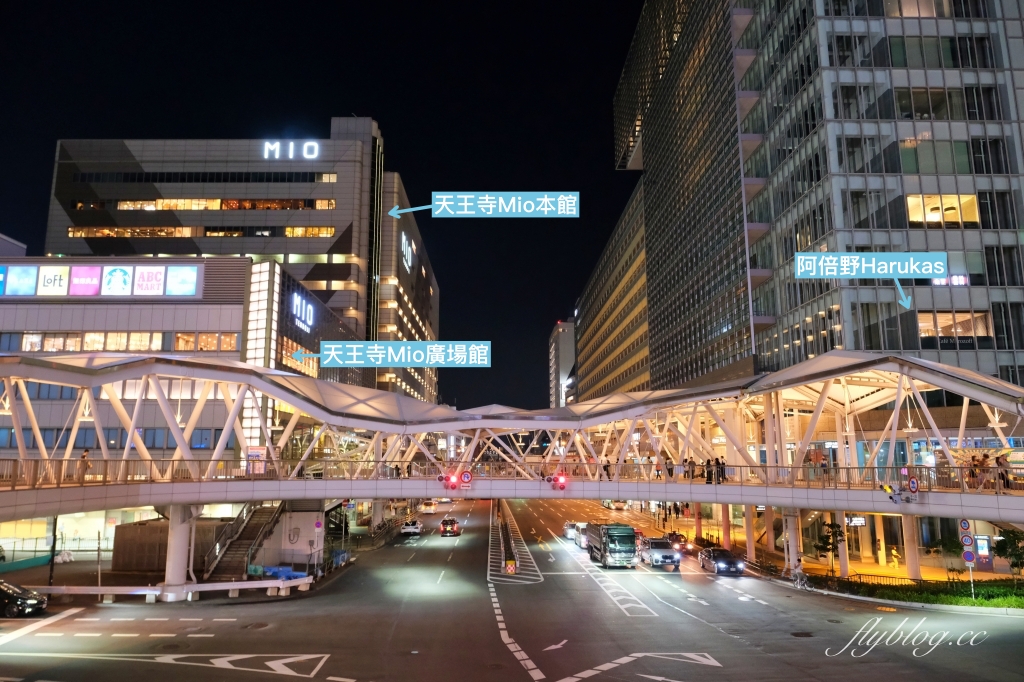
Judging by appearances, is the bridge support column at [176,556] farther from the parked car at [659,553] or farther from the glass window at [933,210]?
the glass window at [933,210]

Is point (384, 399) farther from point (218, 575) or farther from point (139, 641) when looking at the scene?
point (139, 641)

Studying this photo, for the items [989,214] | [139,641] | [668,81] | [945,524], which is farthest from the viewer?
[668,81]

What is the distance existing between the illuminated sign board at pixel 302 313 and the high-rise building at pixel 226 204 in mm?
Result: 25404

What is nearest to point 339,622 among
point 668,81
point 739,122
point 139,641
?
point 139,641

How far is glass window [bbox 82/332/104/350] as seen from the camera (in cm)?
5778

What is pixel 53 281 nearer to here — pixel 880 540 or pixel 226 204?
pixel 226 204

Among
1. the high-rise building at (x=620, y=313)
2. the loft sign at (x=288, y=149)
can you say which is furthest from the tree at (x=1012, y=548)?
the loft sign at (x=288, y=149)

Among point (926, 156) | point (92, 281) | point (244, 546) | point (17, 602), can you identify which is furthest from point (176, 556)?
point (926, 156)

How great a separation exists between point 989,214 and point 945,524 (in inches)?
983

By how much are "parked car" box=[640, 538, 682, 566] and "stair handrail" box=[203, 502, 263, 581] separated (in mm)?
25636

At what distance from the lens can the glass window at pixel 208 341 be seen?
192 feet

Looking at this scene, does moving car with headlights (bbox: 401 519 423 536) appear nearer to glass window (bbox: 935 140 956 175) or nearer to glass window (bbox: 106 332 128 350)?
glass window (bbox: 106 332 128 350)

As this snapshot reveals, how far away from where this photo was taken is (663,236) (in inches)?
4188

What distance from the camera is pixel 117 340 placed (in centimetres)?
5806
